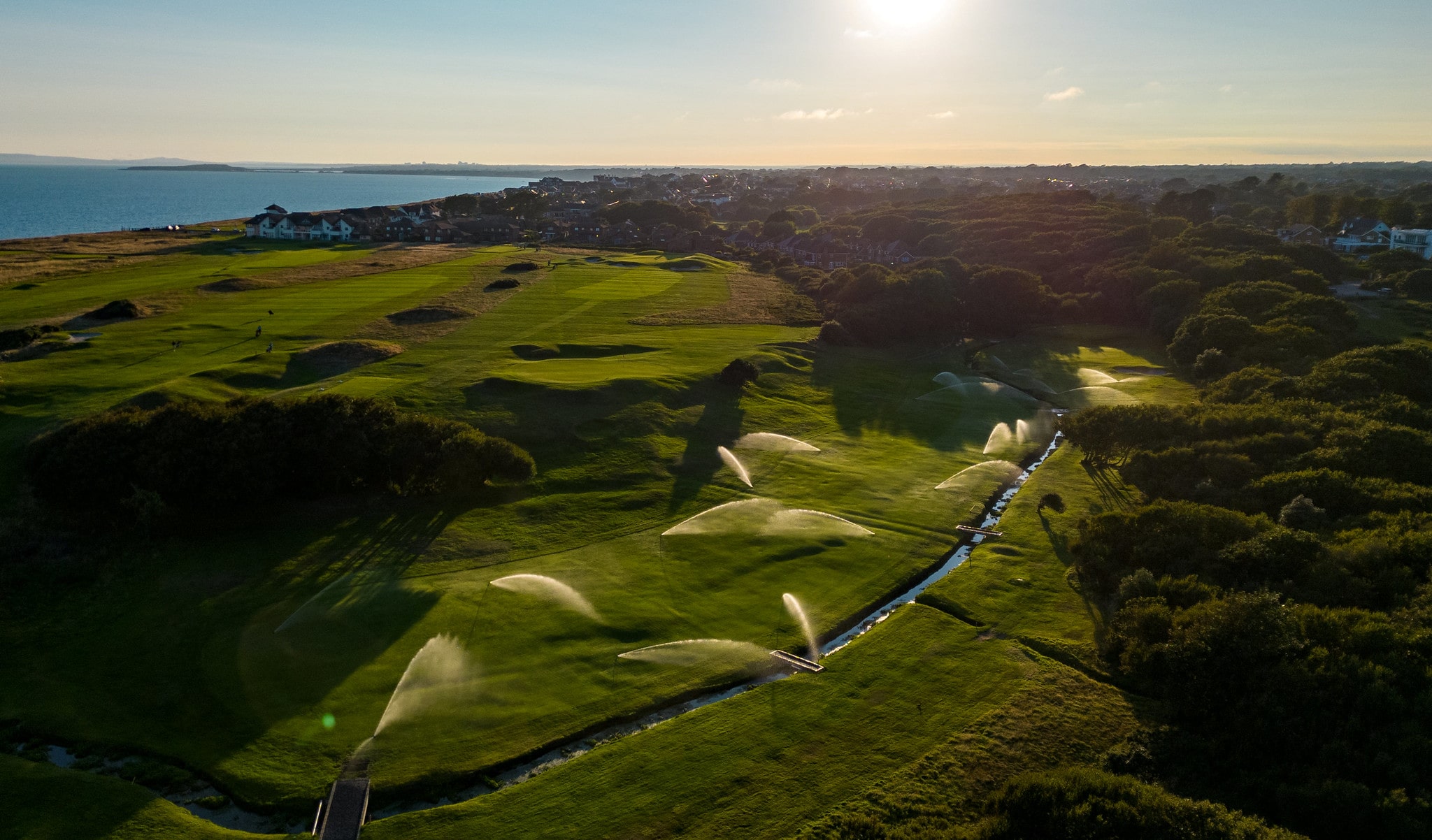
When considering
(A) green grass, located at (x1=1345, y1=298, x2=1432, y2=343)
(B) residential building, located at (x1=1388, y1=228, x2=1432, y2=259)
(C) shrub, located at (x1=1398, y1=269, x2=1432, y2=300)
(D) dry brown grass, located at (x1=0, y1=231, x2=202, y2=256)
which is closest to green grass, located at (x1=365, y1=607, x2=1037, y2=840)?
(A) green grass, located at (x1=1345, y1=298, x2=1432, y2=343)

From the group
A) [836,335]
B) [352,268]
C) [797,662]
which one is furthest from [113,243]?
[797,662]

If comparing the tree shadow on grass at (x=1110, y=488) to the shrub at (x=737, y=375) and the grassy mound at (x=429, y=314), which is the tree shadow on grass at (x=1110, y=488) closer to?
the shrub at (x=737, y=375)

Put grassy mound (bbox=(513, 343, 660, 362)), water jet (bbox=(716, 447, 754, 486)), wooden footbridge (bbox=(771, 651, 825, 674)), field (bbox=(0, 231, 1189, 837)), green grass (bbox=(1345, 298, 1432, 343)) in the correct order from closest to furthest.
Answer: field (bbox=(0, 231, 1189, 837))
wooden footbridge (bbox=(771, 651, 825, 674))
water jet (bbox=(716, 447, 754, 486))
grassy mound (bbox=(513, 343, 660, 362))
green grass (bbox=(1345, 298, 1432, 343))

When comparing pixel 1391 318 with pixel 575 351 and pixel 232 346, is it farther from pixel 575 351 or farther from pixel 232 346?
pixel 232 346

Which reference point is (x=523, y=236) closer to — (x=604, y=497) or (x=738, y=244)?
(x=738, y=244)

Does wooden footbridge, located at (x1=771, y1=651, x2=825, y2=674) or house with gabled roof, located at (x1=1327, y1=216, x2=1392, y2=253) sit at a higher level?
house with gabled roof, located at (x1=1327, y1=216, x2=1392, y2=253)

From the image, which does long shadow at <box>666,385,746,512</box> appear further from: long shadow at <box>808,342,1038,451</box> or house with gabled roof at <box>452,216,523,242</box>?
house with gabled roof at <box>452,216,523,242</box>

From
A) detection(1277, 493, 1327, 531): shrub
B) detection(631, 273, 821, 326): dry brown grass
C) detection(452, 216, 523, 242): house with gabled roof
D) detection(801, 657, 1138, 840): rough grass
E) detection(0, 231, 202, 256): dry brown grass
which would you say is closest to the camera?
detection(801, 657, 1138, 840): rough grass
